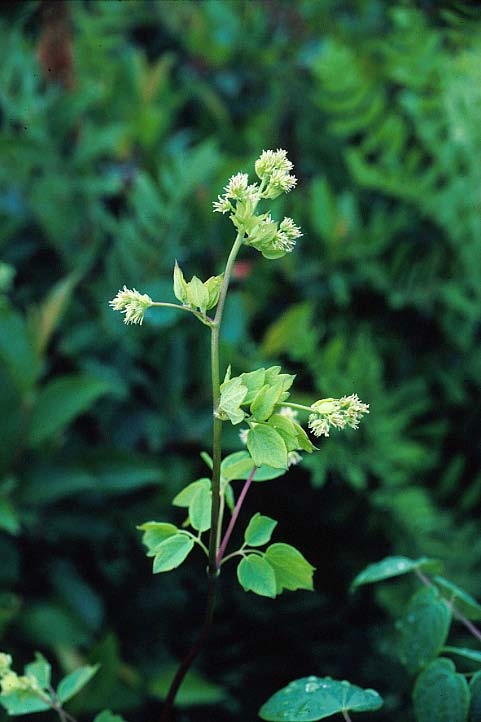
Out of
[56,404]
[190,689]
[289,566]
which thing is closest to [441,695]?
[289,566]

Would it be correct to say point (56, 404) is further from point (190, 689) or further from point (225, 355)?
point (190, 689)

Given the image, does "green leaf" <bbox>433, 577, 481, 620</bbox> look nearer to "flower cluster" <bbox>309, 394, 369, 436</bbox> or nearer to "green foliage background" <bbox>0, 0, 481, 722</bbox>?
"flower cluster" <bbox>309, 394, 369, 436</bbox>

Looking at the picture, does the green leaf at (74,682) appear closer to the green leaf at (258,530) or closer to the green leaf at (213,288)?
the green leaf at (258,530)

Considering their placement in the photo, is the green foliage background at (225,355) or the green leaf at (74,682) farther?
the green foliage background at (225,355)

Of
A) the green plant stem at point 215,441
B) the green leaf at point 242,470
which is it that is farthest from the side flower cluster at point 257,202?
the green leaf at point 242,470

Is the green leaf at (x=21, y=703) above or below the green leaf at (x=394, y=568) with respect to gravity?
below

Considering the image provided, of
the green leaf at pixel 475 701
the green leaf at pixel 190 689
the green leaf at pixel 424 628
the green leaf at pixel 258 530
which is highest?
the green leaf at pixel 258 530
